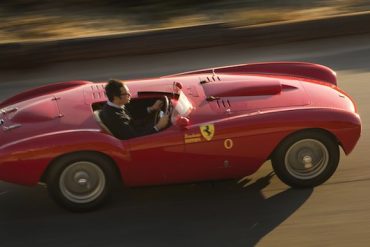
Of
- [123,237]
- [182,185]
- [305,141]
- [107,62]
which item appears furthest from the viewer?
[107,62]

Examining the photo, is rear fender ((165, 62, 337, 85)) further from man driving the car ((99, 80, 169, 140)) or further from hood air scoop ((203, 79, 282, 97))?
man driving the car ((99, 80, 169, 140))

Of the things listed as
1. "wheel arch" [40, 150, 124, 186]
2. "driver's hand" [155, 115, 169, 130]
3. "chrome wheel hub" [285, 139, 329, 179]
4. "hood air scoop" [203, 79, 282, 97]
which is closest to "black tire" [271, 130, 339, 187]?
"chrome wheel hub" [285, 139, 329, 179]

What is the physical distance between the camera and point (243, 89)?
5.45 metres

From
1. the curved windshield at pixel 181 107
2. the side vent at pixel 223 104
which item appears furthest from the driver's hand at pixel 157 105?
the side vent at pixel 223 104

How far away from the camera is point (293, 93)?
17.9ft

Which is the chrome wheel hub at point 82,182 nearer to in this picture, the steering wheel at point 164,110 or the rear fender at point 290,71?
the steering wheel at point 164,110

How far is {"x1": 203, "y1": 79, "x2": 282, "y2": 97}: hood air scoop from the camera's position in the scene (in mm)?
5406

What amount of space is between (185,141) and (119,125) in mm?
547

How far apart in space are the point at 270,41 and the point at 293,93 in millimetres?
4288

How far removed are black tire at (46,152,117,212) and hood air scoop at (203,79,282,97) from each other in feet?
3.79

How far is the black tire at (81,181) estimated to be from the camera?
16.0 ft

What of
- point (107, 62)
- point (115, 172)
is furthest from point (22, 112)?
point (107, 62)

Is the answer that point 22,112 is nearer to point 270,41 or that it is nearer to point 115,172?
point 115,172

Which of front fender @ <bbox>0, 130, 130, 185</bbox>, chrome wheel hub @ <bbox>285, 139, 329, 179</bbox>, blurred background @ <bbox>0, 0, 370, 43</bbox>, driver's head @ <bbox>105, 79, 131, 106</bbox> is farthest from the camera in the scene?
blurred background @ <bbox>0, 0, 370, 43</bbox>
